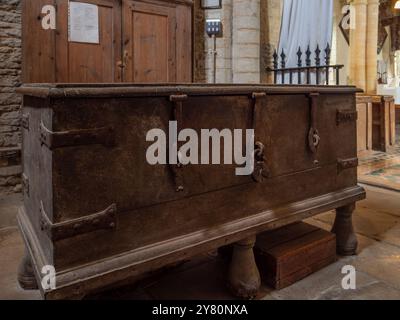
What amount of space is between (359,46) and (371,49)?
0.89 feet

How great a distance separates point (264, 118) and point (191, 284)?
0.94 metres

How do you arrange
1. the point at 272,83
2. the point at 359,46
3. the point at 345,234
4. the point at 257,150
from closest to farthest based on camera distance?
the point at 257,150 → the point at 345,234 → the point at 272,83 → the point at 359,46

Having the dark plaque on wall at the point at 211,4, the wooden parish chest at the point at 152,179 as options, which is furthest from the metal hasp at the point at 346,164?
the dark plaque on wall at the point at 211,4

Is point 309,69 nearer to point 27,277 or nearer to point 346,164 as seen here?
point 346,164

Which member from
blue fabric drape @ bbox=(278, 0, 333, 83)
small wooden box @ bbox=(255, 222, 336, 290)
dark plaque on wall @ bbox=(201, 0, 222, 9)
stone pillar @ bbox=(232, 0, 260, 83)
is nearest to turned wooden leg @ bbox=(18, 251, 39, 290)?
small wooden box @ bbox=(255, 222, 336, 290)

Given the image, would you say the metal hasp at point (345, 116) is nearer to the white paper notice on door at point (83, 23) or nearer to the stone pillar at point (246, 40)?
the white paper notice on door at point (83, 23)

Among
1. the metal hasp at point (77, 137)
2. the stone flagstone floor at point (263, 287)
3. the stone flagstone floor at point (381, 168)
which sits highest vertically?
the metal hasp at point (77, 137)

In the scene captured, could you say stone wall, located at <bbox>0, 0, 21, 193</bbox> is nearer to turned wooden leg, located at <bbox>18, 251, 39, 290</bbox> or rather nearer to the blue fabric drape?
turned wooden leg, located at <bbox>18, 251, 39, 290</bbox>

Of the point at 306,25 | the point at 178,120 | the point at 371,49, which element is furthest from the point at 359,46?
the point at 178,120

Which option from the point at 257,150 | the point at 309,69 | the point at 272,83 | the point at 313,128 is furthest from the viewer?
the point at 309,69

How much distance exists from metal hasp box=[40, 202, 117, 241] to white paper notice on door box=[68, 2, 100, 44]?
135 inches

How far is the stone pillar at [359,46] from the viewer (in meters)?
7.93

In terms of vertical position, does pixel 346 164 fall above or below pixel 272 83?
below

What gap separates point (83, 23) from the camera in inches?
170
